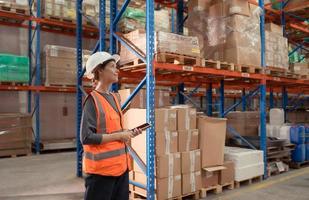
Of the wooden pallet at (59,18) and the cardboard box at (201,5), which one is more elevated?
the wooden pallet at (59,18)

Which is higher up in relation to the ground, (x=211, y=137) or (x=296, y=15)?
(x=296, y=15)

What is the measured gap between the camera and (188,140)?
17.3ft

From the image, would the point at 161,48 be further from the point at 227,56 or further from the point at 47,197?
the point at 47,197

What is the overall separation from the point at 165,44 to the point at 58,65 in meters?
6.25

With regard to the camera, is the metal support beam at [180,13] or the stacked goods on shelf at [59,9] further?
the stacked goods on shelf at [59,9]

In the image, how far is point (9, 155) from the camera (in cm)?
945

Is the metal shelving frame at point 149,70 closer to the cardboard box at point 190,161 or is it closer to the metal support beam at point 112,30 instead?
the metal support beam at point 112,30

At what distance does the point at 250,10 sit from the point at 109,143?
4984mm

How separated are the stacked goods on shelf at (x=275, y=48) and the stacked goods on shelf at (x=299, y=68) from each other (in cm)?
58

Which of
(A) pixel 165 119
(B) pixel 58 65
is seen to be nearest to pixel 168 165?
(A) pixel 165 119

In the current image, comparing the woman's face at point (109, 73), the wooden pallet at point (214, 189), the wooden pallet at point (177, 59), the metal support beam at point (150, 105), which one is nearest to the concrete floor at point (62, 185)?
the wooden pallet at point (214, 189)

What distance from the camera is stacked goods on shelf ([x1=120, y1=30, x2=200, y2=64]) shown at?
16.1ft

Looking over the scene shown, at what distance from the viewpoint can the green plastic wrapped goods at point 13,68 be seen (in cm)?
945

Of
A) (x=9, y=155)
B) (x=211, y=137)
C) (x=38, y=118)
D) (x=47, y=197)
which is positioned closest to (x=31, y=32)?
(x=38, y=118)
